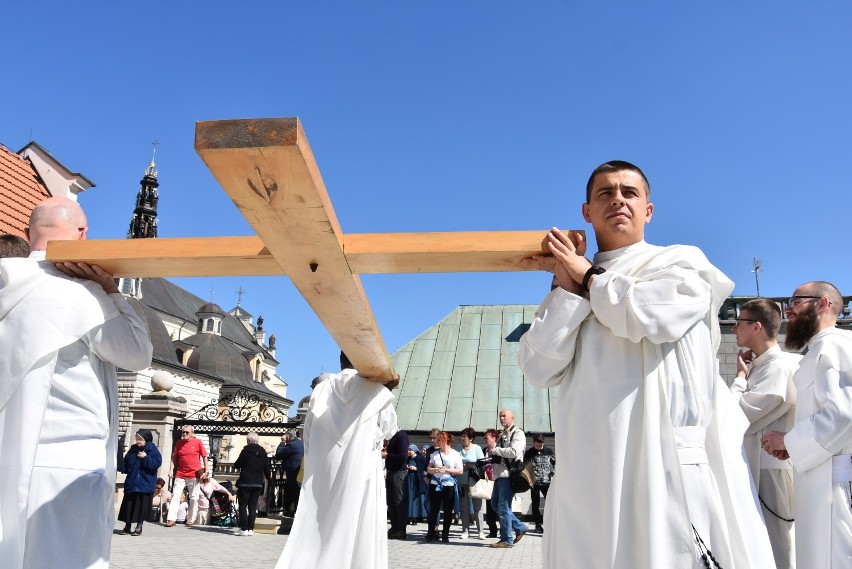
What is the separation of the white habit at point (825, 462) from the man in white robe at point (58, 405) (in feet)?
11.9

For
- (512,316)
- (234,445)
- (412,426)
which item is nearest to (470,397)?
(412,426)

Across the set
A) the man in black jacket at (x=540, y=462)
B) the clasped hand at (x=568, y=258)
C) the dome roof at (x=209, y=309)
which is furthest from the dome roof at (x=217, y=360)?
the clasped hand at (x=568, y=258)

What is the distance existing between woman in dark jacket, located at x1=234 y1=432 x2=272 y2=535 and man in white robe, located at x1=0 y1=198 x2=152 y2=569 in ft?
31.2

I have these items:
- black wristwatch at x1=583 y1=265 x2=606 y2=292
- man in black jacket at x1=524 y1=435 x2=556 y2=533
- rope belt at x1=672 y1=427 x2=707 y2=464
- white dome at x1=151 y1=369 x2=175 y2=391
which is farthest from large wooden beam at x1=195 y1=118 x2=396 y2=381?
white dome at x1=151 y1=369 x2=175 y2=391

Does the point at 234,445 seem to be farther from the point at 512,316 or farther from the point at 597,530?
the point at 597,530

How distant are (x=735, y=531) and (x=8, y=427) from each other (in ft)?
9.86

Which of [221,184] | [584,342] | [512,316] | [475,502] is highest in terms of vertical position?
[512,316]

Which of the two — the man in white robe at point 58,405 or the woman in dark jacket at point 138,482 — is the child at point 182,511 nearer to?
the woman in dark jacket at point 138,482

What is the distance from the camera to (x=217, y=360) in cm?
6606

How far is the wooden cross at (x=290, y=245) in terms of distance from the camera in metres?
1.95

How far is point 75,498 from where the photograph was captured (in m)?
3.21

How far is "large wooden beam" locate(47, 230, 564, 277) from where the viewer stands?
112 inches

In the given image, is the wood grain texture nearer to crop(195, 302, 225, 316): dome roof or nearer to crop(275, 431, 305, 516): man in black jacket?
crop(275, 431, 305, 516): man in black jacket

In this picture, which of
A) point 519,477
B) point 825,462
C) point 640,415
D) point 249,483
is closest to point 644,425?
point 640,415
